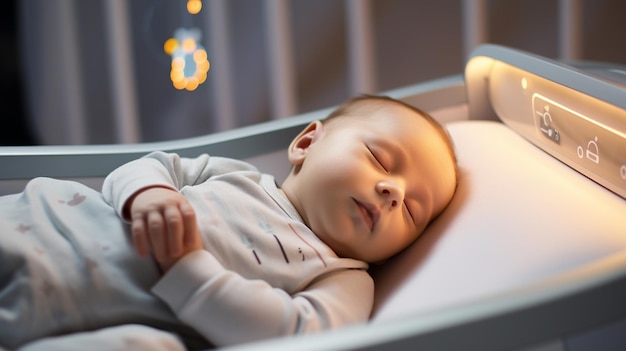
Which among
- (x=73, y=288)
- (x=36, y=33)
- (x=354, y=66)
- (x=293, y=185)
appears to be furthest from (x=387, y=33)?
(x=73, y=288)

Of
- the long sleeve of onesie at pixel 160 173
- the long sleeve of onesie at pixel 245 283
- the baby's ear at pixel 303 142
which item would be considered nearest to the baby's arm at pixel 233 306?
the long sleeve of onesie at pixel 245 283

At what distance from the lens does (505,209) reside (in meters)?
0.83

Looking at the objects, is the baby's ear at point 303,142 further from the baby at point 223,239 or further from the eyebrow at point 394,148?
the eyebrow at point 394,148

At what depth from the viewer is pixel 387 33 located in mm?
1790

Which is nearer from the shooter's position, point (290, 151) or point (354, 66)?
point (290, 151)

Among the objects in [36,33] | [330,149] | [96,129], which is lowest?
[96,129]

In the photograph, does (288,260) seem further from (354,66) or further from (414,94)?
(354,66)

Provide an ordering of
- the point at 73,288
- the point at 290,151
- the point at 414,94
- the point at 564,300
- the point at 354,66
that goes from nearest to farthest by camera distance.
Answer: the point at 564,300 → the point at 73,288 → the point at 290,151 → the point at 414,94 → the point at 354,66

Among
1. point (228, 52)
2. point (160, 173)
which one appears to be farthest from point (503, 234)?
point (228, 52)

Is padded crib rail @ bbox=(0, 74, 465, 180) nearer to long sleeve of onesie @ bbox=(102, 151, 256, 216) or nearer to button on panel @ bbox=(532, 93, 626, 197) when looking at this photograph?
long sleeve of onesie @ bbox=(102, 151, 256, 216)

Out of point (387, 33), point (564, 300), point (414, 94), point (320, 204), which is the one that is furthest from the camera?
point (387, 33)

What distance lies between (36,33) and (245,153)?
0.73 metres

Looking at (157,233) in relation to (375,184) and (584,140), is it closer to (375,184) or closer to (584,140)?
(375,184)

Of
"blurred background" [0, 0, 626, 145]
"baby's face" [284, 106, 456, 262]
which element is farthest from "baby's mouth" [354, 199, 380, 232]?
"blurred background" [0, 0, 626, 145]
